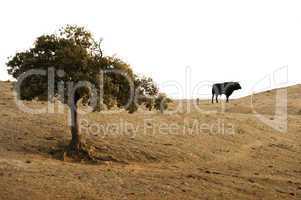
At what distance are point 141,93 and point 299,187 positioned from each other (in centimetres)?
1176

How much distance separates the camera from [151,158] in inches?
1305

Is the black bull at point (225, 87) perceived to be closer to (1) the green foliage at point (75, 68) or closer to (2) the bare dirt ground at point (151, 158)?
(2) the bare dirt ground at point (151, 158)

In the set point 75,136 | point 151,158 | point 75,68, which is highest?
point 75,68

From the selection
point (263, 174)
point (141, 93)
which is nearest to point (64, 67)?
point (141, 93)

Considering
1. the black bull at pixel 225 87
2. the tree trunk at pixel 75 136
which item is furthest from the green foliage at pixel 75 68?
the black bull at pixel 225 87

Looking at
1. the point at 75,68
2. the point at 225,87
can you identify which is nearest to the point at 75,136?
the point at 75,68

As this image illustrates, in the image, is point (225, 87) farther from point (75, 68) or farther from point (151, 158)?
point (75, 68)

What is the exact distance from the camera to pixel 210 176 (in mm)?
28906

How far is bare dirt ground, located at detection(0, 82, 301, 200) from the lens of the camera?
24.5 metres

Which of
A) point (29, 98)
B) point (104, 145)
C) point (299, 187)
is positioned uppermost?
point (29, 98)

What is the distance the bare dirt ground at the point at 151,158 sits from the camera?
24484 millimetres

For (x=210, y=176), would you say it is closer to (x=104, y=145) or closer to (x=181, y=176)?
(x=181, y=176)

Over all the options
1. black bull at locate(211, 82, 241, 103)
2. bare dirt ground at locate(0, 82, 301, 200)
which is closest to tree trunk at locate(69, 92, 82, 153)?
bare dirt ground at locate(0, 82, 301, 200)

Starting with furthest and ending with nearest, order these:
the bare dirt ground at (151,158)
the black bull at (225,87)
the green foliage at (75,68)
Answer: the black bull at (225,87) → the green foliage at (75,68) → the bare dirt ground at (151,158)
